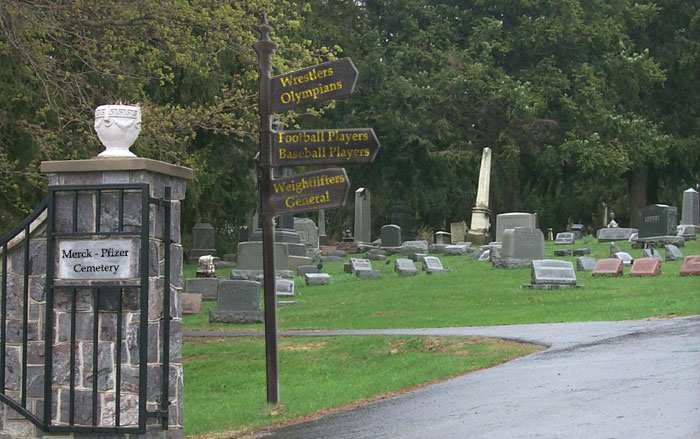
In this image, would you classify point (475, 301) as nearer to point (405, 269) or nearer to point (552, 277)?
point (552, 277)

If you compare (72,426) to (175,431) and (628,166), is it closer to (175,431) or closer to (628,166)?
(175,431)

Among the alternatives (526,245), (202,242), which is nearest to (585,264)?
(526,245)

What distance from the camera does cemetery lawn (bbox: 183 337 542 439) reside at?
1180 cm

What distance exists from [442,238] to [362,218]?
11.8ft

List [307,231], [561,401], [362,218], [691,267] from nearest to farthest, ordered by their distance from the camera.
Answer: [561,401] → [691,267] → [307,231] → [362,218]

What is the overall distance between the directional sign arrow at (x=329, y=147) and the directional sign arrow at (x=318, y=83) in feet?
1.25

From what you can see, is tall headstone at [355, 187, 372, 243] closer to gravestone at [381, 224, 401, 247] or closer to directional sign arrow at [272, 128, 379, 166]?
gravestone at [381, 224, 401, 247]

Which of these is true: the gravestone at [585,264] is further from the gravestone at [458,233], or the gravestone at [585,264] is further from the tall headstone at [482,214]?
the gravestone at [458,233]

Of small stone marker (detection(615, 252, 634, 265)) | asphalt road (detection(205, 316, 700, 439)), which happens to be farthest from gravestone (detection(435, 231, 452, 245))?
asphalt road (detection(205, 316, 700, 439))

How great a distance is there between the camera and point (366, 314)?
21.8 metres

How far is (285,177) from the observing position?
12.3m

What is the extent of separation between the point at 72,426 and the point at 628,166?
40.4 meters

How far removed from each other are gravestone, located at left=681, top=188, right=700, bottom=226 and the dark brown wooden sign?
30814 millimetres

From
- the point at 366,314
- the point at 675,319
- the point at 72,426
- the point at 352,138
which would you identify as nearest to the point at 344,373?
the point at 352,138
